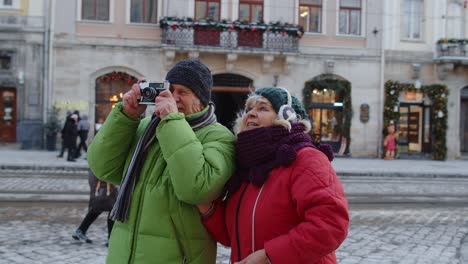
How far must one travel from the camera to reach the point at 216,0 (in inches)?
957

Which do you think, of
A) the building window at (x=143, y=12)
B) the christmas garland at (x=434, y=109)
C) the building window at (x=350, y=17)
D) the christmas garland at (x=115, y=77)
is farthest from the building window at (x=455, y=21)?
the christmas garland at (x=115, y=77)

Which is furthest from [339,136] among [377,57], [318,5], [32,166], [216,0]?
[32,166]

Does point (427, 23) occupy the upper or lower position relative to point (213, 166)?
upper

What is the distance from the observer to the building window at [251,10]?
80.4ft

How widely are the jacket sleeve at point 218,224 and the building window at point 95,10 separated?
72.6ft

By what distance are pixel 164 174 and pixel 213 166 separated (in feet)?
0.82

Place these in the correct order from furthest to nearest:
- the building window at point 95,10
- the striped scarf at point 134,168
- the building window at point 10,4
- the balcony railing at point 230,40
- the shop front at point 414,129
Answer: the shop front at point 414,129
the building window at point 95,10
the balcony railing at point 230,40
the building window at point 10,4
the striped scarf at point 134,168

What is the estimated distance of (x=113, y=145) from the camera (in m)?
2.71

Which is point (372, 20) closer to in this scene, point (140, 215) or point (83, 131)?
point (83, 131)

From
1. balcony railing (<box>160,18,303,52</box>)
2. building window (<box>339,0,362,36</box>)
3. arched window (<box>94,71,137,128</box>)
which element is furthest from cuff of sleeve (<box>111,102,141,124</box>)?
building window (<box>339,0,362,36</box>)

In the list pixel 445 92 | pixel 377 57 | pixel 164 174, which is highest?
pixel 377 57

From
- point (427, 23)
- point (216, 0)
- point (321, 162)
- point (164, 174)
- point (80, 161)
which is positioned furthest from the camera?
point (427, 23)

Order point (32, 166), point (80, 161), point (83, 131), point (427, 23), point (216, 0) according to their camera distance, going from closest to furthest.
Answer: point (32, 166) → point (80, 161) → point (83, 131) → point (216, 0) → point (427, 23)

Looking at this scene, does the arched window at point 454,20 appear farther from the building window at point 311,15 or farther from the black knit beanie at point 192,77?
the black knit beanie at point 192,77
